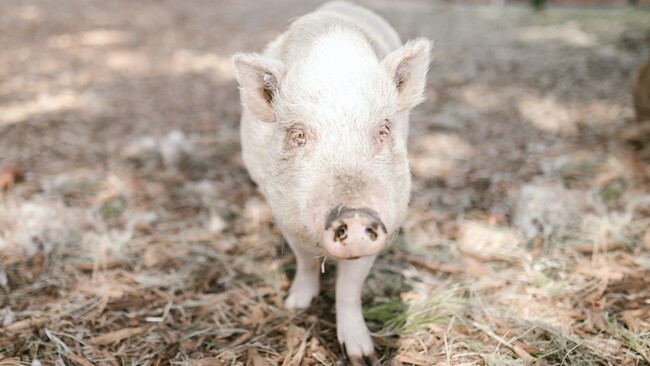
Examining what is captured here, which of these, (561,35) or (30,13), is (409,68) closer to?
(561,35)

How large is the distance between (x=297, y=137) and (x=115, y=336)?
1493 millimetres

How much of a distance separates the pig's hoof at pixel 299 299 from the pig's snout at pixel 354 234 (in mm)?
1208

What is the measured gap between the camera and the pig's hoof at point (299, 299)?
3020mm

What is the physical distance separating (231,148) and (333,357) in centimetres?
286

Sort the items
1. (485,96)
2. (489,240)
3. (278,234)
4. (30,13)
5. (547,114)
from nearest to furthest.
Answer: (489,240), (278,234), (547,114), (485,96), (30,13)

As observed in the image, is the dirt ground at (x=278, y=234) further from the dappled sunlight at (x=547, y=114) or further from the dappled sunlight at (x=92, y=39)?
the dappled sunlight at (x=92, y=39)

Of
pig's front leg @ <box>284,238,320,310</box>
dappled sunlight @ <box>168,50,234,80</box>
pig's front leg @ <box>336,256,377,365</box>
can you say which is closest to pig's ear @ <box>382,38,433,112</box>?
pig's front leg @ <box>336,256,377,365</box>

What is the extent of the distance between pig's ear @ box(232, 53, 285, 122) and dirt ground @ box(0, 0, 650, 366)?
1.22 meters

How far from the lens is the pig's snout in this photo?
6.00 feet

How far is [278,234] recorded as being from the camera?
12.3 feet

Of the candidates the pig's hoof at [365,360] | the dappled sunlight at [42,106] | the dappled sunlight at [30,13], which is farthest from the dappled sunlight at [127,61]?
the pig's hoof at [365,360]

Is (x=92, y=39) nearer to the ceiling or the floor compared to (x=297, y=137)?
nearer to the floor

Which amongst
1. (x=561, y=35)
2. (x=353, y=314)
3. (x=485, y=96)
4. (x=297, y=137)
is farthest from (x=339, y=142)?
(x=561, y=35)

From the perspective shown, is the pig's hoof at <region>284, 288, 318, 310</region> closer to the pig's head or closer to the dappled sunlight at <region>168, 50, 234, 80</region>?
the pig's head
